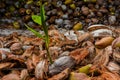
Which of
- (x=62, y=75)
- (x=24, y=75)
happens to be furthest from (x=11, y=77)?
(x=62, y=75)

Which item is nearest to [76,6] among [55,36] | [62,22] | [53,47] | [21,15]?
[62,22]

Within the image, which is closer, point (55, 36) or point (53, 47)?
point (53, 47)

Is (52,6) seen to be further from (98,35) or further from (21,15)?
(98,35)

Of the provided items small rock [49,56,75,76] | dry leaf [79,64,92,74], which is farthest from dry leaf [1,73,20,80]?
dry leaf [79,64,92,74]

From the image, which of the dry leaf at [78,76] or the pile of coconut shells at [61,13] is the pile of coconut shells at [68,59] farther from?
the pile of coconut shells at [61,13]

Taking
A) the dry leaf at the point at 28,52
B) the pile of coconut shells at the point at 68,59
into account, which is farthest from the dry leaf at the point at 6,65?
the dry leaf at the point at 28,52

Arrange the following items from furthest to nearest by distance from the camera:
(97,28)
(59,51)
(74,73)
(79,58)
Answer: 1. (97,28)
2. (59,51)
3. (79,58)
4. (74,73)

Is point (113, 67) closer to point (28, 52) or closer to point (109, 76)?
point (109, 76)

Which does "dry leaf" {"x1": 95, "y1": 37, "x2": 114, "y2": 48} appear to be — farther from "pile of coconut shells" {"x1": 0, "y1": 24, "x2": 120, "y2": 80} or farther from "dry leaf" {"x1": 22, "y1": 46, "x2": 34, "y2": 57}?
"dry leaf" {"x1": 22, "y1": 46, "x2": 34, "y2": 57}
